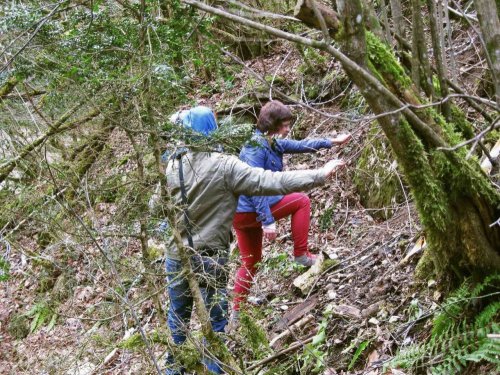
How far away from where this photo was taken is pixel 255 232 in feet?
18.1

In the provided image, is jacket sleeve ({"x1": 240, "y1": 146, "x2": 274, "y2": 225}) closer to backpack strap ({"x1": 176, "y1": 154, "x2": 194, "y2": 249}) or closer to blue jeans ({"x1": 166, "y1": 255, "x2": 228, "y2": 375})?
blue jeans ({"x1": 166, "y1": 255, "x2": 228, "y2": 375})

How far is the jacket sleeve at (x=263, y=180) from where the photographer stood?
4062 mm

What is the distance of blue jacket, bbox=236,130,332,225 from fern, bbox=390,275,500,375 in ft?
6.34

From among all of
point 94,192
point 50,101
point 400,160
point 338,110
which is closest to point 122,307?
point 94,192

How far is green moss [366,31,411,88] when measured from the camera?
3.53 meters

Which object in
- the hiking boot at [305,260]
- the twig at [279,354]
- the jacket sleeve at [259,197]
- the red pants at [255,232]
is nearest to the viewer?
the twig at [279,354]

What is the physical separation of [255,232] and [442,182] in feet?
7.53

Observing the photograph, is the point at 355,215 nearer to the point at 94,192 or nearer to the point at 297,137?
the point at 297,137

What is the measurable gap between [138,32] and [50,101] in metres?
0.86

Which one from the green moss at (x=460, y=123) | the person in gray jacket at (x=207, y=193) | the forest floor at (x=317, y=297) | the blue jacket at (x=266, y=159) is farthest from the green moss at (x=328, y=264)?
the green moss at (x=460, y=123)

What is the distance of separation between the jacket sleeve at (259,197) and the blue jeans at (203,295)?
941 mm

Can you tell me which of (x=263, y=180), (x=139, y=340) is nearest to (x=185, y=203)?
(x=263, y=180)

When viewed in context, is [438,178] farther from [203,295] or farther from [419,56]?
[203,295]

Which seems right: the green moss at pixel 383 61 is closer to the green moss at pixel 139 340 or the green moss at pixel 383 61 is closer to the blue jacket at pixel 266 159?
the blue jacket at pixel 266 159
